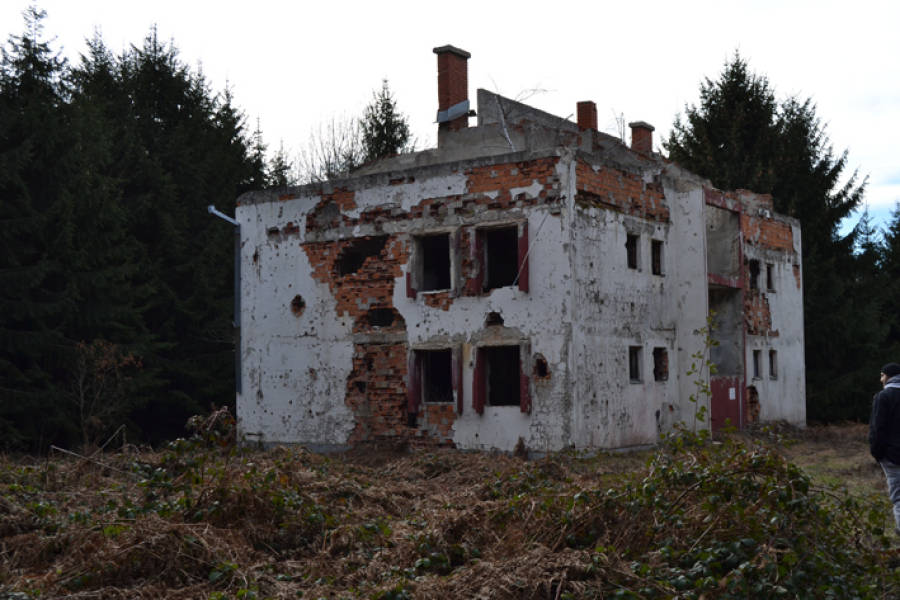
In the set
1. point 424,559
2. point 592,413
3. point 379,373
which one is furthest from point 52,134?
point 424,559

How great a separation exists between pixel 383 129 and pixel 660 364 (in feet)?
76.7

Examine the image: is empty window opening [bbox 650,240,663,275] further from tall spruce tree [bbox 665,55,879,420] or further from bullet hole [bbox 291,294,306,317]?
tall spruce tree [bbox 665,55,879,420]

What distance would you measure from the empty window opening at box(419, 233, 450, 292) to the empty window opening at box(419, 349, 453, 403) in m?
1.36

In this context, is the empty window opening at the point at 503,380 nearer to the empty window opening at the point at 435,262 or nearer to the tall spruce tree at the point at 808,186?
the empty window opening at the point at 435,262

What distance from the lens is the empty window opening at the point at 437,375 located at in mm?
19141

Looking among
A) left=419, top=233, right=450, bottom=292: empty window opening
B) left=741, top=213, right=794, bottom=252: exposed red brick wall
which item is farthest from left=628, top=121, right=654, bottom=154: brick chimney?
left=419, top=233, right=450, bottom=292: empty window opening

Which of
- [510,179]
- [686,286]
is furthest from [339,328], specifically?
[686,286]

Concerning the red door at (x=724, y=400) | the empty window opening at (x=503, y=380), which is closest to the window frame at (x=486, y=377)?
the empty window opening at (x=503, y=380)

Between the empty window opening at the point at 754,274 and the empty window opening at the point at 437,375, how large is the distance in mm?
8875

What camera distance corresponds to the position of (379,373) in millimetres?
19406

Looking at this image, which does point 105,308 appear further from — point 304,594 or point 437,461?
point 304,594

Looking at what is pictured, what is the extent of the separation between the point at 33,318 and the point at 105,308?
1886mm

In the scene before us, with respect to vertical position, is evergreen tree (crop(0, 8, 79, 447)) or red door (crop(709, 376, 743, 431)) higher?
evergreen tree (crop(0, 8, 79, 447))

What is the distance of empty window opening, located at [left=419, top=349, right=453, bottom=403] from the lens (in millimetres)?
19141
